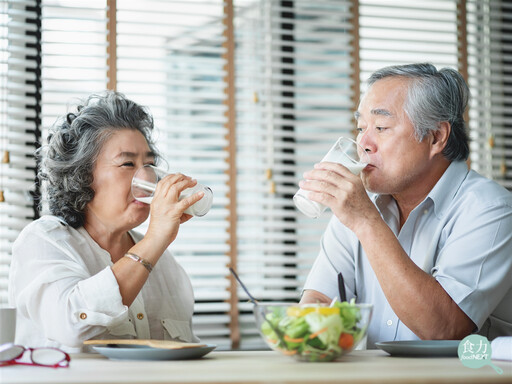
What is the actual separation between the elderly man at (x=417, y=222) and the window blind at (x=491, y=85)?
158cm

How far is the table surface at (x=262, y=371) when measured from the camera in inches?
42.3

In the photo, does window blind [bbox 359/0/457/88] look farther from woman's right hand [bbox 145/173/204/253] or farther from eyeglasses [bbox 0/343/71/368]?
eyeglasses [bbox 0/343/71/368]

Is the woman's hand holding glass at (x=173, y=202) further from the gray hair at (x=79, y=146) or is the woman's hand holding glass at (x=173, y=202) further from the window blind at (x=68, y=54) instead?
the window blind at (x=68, y=54)

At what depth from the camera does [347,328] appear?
→ 129cm

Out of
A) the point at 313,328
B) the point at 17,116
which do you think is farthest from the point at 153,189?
the point at 17,116

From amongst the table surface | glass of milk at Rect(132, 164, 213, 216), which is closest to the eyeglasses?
the table surface

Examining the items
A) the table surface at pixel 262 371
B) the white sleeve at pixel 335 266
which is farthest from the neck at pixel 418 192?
the table surface at pixel 262 371

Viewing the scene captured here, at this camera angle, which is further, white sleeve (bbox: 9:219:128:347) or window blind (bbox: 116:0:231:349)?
window blind (bbox: 116:0:231:349)

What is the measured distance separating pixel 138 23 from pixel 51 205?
1.41m

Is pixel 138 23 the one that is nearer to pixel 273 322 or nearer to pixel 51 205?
pixel 51 205

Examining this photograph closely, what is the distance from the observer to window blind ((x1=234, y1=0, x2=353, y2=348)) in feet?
10.9

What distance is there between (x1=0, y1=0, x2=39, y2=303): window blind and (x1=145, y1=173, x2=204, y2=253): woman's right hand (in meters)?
1.32

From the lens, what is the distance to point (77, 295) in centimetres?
166

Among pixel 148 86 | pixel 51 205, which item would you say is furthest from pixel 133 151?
pixel 148 86
